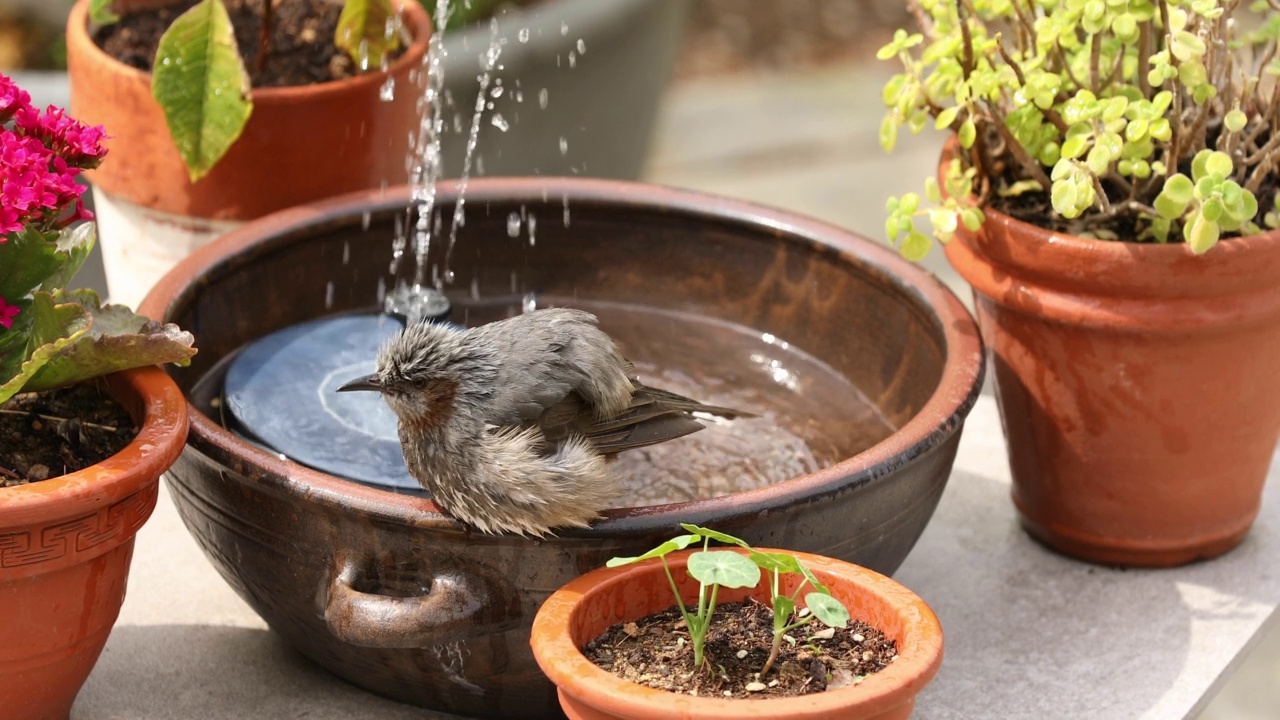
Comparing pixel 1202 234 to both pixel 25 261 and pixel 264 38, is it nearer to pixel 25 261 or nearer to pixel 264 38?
pixel 25 261

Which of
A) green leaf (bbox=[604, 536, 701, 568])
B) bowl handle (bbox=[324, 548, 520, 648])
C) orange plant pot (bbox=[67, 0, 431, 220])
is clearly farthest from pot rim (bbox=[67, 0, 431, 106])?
green leaf (bbox=[604, 536, 701, 568])

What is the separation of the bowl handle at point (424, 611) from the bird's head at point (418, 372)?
0.26 m

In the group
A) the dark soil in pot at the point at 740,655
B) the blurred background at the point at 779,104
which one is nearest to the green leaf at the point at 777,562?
the dark soil in pot at the point at 740,655

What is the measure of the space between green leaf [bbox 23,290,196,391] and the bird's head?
0.96 feet

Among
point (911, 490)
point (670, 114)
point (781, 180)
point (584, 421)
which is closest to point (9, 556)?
point (584, 421)

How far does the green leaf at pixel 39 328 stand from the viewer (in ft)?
7.29

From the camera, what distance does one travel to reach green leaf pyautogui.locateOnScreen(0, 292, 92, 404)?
2.22 metres

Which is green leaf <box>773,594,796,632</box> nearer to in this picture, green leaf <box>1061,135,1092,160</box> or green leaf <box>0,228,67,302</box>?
green leaf <box>1061,135,1092,160</box>

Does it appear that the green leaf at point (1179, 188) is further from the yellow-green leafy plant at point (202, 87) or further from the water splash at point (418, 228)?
the yellow-green leafy plant at point (202, 87)

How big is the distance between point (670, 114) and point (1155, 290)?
18.2ft

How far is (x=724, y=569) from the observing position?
1948 mm

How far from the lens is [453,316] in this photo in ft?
10.8

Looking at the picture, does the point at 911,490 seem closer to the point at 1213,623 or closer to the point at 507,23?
the point at 1213,623

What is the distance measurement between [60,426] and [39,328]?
18cm
